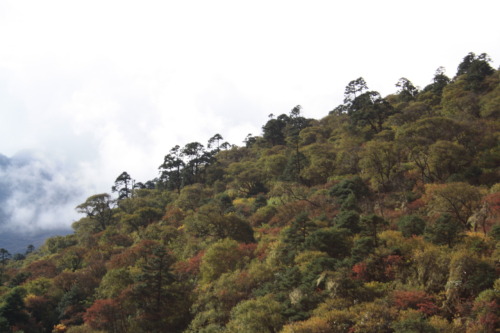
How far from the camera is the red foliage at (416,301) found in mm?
15699

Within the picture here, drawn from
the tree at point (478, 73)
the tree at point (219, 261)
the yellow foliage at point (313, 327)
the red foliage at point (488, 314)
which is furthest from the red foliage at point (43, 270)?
the tree at point (478, 73)

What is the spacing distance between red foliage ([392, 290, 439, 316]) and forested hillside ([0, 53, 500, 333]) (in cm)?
9

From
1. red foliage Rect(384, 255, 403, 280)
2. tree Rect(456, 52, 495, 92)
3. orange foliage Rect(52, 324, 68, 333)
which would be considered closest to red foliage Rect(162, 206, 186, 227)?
orange foliage Rect(52, 324, 68, 333)

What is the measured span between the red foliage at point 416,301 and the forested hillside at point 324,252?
9 cm

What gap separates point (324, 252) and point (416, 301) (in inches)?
298

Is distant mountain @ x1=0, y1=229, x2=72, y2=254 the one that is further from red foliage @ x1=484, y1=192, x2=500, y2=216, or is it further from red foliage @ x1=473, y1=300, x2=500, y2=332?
red foliage @ x1=473, y1=300, x2=500, y2=332

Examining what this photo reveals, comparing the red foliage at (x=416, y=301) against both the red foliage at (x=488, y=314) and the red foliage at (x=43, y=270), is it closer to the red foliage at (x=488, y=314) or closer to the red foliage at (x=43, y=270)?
the red foliage at (x=488, y=314)

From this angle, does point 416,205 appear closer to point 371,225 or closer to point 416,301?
point 371,225

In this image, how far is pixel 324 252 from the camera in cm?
2320

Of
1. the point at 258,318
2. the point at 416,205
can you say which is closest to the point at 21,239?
the point at 258,318

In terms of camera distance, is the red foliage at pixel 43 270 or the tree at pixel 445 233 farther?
the red foliage at pixel 43 270

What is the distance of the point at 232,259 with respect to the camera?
28219 millimetres

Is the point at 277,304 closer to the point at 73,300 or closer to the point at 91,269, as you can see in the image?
the point at 73,300

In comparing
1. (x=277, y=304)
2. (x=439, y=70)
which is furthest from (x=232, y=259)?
(x=439, y=70)
